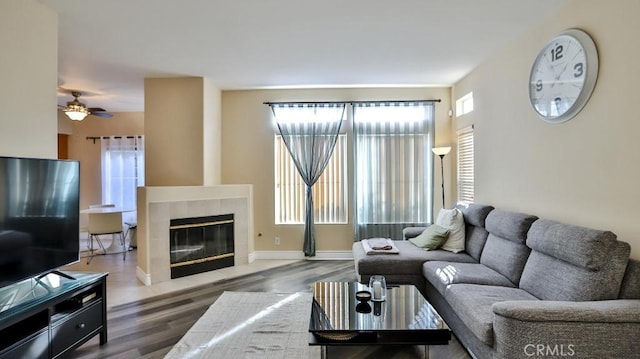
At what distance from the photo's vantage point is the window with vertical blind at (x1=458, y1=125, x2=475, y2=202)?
4.59 m

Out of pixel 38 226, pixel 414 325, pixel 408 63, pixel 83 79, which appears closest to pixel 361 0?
pixel 408 63

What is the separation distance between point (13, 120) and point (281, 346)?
101 inches

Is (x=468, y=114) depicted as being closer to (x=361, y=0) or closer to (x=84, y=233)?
(x=361, y=0)

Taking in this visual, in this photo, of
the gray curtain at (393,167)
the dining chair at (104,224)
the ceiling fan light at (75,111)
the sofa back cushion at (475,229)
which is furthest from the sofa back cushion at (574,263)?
the ceiling fan light at (75,111)

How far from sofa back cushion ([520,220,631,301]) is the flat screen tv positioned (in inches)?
141

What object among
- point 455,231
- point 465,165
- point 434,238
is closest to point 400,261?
point 434,238

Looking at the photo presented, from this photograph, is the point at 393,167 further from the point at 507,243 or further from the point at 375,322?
the point at 375,322

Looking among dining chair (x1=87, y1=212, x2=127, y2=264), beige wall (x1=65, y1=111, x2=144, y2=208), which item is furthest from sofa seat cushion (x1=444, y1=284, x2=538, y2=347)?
beige wall (x1=65, y1=111, x2=144, y2=208)

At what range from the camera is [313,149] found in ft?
16.9

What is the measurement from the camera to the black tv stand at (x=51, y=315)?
1952mm

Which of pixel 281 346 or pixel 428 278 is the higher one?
pixel 428 278

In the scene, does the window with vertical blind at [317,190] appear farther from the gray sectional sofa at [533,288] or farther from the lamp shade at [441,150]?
the gray sectional sofa at [533,288]

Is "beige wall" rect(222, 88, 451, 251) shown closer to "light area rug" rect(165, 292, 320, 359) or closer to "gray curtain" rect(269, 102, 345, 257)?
"gray curtain" rect(269, 102, 345, 257)

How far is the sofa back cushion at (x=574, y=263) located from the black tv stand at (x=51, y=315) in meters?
3.41
